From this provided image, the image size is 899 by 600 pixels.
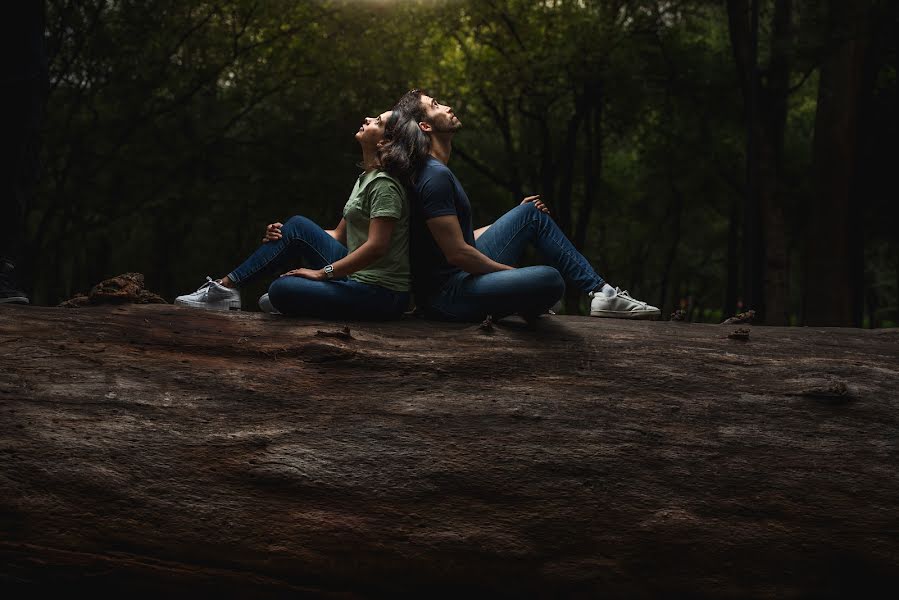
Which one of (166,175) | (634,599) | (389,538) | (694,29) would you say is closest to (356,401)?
(389,538)

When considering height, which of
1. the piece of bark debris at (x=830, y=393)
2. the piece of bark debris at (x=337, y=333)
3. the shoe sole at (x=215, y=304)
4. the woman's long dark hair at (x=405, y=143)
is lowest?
the piece of bark debris at (x=830, y=393)

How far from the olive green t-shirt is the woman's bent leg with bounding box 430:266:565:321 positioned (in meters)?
0.26

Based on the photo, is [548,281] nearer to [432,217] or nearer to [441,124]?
[432,217]

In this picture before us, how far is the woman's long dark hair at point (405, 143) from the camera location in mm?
4461

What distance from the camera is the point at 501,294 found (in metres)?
4.35

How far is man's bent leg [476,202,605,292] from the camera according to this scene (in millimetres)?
4980

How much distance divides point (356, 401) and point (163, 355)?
0.89 m

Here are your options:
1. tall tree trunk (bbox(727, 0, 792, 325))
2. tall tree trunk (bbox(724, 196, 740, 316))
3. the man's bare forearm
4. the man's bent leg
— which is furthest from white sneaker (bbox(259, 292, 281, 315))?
tall tree trunk (bbox(724, 196, 740, 316))

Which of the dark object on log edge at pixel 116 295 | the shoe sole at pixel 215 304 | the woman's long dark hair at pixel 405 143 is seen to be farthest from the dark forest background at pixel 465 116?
the dark object on log edge at pixel 116 295

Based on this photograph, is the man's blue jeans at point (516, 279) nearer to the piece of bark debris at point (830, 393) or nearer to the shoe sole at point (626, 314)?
the shoe sole at point (626, 314)

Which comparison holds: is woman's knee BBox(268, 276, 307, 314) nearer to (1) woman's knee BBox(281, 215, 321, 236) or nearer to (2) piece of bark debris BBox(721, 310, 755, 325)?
(1) woman's knee BBox(281, 215, 321, 236)

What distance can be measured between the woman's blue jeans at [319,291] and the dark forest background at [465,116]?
861 cm

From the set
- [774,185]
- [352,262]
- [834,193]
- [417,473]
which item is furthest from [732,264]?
[417,473]

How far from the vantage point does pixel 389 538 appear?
3.44m
